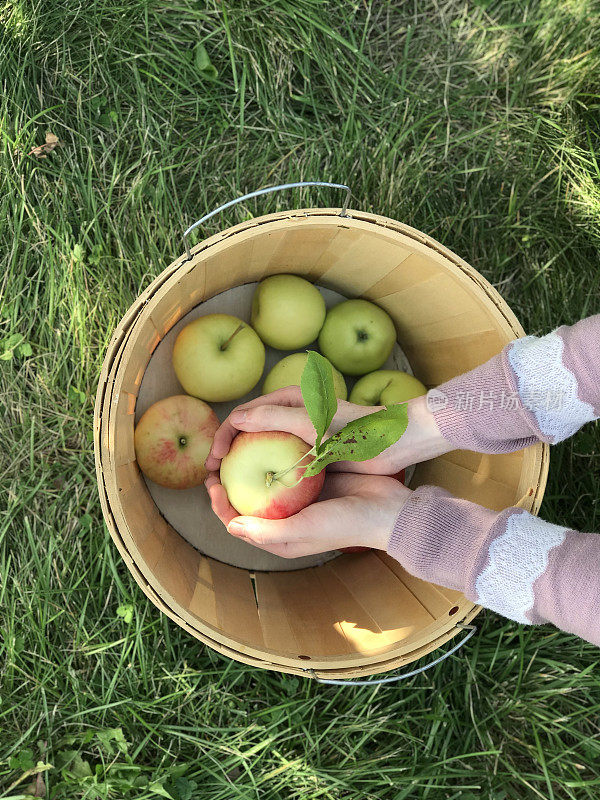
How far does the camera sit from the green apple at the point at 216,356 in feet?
5.75

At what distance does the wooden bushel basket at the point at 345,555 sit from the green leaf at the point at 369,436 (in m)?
0.41

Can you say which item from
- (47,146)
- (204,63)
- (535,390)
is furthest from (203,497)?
(204,63)

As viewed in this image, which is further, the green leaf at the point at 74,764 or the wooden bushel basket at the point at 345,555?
the green leaf at the point at 74,764

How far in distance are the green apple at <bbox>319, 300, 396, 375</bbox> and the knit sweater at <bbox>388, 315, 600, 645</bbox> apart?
A: 1.14ft

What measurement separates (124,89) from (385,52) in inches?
32.3

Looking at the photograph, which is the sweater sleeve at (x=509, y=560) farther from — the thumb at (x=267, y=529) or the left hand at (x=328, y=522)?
the thumb at (x=267, y=529)

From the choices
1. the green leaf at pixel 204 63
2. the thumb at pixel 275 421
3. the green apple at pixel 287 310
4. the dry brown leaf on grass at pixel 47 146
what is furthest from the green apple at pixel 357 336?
the dry brown leaf on grass at pixel 47 146

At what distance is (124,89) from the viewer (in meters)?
2.03

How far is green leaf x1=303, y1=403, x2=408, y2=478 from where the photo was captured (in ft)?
4.31

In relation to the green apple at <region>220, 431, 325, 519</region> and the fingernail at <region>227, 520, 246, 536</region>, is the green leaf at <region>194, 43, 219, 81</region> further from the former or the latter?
the fingernail at <region>227, 520, 246, 536</region>

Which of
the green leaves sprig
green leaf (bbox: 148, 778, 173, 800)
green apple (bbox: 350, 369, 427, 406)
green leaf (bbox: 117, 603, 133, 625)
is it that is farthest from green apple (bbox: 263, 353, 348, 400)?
green leaf (bbox: 148, 778, 173, 800)

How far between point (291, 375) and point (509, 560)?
732mm

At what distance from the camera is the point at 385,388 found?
1835 mm

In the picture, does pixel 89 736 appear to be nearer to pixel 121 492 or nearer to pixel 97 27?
pixel 121 492
